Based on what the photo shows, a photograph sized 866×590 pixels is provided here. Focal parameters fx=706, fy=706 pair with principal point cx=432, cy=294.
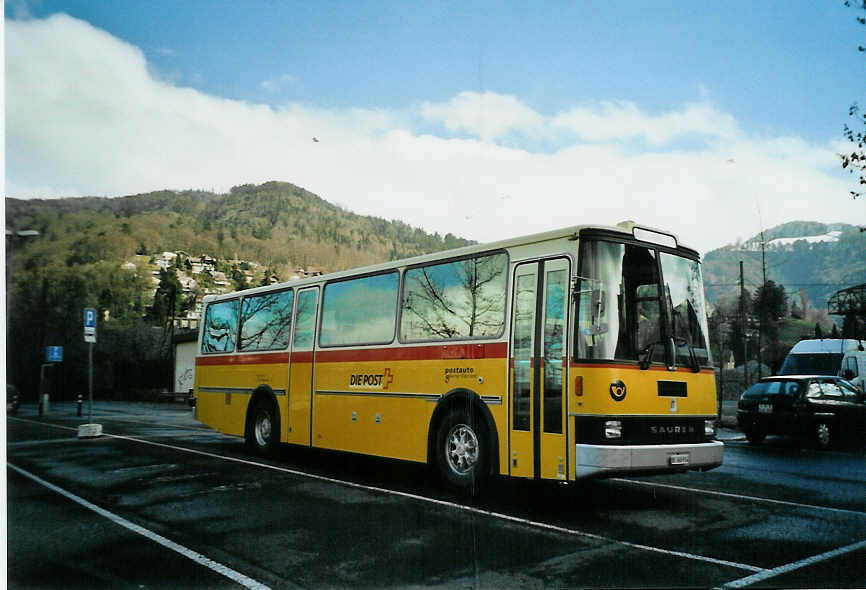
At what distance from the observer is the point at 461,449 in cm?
831

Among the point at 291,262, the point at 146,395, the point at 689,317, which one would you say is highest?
the point at 291,262

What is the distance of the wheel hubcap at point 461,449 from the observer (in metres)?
8.14

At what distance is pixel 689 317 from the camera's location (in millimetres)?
8117

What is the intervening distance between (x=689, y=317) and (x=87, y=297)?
718 cm

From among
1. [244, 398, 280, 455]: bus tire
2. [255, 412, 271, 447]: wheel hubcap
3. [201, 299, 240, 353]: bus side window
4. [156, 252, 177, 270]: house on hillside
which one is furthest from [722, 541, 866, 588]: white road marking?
[201, 299, 240, 353]: bus side window

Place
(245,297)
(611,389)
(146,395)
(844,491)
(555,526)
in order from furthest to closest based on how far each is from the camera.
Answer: (146,395) → (245,297) → (844,491) → (611,389) → (555,526)

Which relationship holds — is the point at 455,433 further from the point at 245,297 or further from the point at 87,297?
the point at 245,297

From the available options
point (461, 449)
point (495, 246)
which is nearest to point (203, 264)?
point (495, 246)

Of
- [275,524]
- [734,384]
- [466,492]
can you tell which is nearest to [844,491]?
[466,492]

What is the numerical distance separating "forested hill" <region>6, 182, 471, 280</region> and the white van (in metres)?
13.9

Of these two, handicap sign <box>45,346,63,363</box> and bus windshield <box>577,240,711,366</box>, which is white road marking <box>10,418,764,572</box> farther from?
handicap sign <box>45,346,63,363</box>

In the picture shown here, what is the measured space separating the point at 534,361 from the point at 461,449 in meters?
1.52

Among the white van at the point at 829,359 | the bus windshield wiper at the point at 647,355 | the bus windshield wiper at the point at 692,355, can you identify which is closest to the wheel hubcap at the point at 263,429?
the bus windshield wiper at the point at 647,355

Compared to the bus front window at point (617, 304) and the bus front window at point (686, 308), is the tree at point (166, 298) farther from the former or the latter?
the bus front window at point (686, 308)
